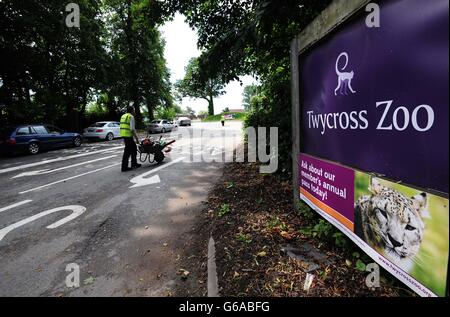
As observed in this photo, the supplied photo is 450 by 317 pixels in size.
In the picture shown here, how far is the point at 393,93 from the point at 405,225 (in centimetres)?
112

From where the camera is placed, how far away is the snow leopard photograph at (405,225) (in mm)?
1888

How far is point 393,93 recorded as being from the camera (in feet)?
7.26

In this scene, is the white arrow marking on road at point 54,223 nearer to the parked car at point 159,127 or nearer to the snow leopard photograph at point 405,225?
the snow leopard photograph at point 405,225

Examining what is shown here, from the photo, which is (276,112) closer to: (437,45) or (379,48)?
(379,48)

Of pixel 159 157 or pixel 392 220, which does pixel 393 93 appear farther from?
pixel 159 157

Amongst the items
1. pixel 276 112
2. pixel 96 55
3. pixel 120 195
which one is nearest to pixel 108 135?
pixel 96 55

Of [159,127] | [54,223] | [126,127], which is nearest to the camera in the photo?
[54,223]

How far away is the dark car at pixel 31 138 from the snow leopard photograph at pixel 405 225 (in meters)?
16.0

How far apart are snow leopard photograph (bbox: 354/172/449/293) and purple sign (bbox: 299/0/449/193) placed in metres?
0.13

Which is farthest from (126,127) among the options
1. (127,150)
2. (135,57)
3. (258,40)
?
(135,57)

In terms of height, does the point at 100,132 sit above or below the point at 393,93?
above

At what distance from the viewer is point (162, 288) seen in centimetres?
291

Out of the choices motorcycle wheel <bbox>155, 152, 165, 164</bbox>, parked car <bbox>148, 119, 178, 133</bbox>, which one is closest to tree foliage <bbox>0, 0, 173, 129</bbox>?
parked car <bbox>148, 119, 178, 133</bbox>
